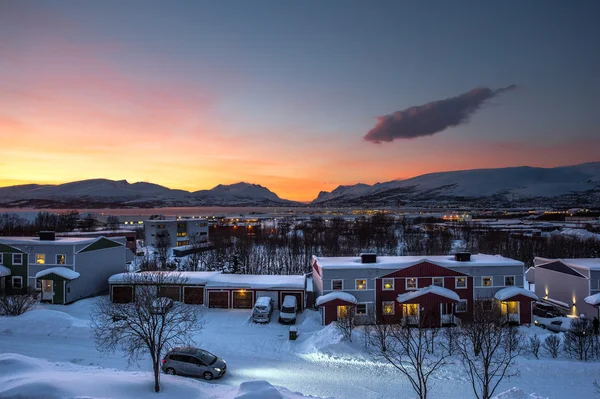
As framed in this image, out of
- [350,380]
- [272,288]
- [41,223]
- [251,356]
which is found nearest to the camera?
[350,380]

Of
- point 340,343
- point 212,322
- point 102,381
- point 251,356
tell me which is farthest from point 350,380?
point 212,322

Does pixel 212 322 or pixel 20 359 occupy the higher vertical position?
pixel 20 359

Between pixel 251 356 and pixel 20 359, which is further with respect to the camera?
pixel 251 356

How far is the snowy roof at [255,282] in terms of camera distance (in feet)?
94.8

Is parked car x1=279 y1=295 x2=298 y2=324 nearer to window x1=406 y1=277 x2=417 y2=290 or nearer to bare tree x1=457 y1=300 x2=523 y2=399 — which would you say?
window x1=406 y1=277 x2=417 y2=290

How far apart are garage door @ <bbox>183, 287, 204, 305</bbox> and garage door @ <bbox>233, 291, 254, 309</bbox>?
9.50ft

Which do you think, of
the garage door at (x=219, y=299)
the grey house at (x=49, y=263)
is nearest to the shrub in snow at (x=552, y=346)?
the garage door at (x=219, y=299)

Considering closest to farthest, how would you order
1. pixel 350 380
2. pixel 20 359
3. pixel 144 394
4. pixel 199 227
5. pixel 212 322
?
pixel 144 394
pixel 20 359
pixel 350 380
pixel 212 322
pixel 199 227

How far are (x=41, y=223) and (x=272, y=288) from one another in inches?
3835

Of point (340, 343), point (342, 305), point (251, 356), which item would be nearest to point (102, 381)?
point (251, 356)

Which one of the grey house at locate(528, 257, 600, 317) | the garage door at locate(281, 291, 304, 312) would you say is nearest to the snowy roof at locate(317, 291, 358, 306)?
the garage door at locate(281, 291, 304, 312)

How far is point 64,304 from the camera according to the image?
29.1m

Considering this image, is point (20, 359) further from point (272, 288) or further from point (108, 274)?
point (108, 274)

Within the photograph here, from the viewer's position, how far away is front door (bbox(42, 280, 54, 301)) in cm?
2951
